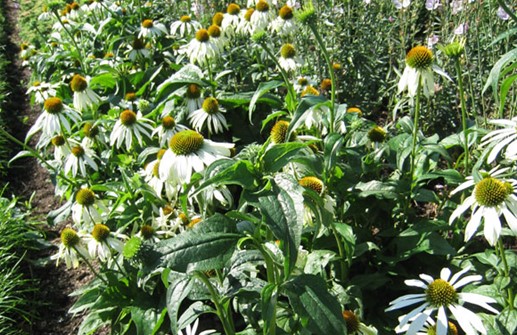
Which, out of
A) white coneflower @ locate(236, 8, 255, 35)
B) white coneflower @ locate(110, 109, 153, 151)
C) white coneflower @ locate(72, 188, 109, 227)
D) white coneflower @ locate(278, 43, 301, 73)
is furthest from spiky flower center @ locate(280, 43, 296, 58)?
white coneflower @ locate(72, 188, 109, 227)

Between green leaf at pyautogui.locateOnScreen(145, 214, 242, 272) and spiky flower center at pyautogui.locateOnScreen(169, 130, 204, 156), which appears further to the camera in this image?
spiky flower center at pyautogui.locateOnScreen(169, 130, 204, 156)

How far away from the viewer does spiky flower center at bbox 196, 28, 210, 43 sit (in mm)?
3049

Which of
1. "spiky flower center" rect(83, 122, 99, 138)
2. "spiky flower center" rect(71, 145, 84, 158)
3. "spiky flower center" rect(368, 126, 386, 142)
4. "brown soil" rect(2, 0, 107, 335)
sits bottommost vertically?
"brown soil" rect(2, 0, 107, 335)

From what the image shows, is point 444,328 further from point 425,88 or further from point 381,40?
point 381,40

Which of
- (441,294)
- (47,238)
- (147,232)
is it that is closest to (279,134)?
(147,232)

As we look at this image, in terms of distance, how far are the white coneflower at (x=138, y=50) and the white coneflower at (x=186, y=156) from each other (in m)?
2.29

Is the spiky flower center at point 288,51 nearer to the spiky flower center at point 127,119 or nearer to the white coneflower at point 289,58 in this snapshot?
the white coneflower at point 289,58

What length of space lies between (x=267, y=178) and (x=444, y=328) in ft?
1.85

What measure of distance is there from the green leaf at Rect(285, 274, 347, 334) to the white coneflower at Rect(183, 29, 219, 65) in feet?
6.28

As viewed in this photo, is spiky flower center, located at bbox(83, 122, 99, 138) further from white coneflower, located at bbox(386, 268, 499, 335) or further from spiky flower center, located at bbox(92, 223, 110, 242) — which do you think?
white coneflower, located at bbox(386, 268, 499, 335)

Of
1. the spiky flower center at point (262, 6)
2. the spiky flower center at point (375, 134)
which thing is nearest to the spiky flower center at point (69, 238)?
the spiky flower center at point (375, 134)

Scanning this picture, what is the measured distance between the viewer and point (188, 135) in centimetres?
162

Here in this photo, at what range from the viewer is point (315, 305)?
1.34 m

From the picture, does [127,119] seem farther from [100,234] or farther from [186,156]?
[186,156]
